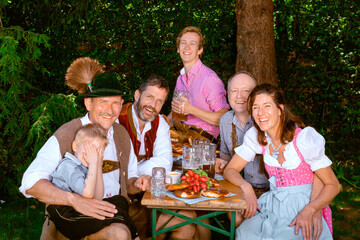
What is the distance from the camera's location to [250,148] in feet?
10.4

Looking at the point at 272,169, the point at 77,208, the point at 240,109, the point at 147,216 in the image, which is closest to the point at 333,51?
the point at 240,109

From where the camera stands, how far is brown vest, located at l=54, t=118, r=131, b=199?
2.72 m

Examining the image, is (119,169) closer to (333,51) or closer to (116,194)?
(116,194)

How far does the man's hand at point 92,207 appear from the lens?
8.30 feet

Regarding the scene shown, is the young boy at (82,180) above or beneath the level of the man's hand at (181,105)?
beneath

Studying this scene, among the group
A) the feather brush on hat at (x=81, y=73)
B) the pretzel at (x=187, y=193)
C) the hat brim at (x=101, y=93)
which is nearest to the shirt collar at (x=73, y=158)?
the hat brim at (x=101, y=93)

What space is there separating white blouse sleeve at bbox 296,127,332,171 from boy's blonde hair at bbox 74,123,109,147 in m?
1.45

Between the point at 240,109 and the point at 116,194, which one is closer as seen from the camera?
the point at 116,194

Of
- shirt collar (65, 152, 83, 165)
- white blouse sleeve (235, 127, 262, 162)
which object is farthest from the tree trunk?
shirt collar (65, 152, 83, 165)

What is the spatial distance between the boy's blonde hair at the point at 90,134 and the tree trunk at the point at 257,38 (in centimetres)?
328

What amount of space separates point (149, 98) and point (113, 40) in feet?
10.3

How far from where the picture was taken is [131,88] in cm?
638

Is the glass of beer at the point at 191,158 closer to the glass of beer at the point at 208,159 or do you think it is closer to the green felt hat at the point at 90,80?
the glass of beer at the point at 208,159

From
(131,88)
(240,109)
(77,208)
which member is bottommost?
(77,208)
